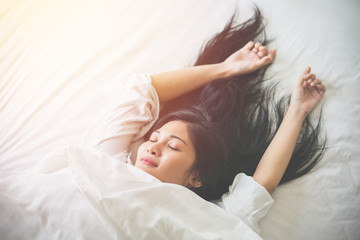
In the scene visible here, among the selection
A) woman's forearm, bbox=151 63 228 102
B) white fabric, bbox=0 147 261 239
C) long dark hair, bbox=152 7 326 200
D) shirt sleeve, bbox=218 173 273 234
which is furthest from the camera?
woman's forearm, bbox=151 63 228 102

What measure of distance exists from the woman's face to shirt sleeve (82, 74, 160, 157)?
139mm

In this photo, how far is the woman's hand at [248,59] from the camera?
1106mm

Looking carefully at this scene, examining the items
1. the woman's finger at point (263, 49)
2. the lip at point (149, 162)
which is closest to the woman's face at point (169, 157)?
the lip at point (149, 162)

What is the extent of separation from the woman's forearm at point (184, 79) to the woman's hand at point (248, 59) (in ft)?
0.13

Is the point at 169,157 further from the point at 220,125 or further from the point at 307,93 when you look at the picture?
the point at 307,93

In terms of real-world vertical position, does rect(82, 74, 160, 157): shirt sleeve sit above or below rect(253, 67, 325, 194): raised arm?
above

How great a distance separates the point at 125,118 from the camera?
3.26 feet

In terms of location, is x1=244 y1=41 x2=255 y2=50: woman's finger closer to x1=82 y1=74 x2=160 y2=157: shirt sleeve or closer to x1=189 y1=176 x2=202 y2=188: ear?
x1=82 y1=74 x2=160 y2=157: shirt sleeve

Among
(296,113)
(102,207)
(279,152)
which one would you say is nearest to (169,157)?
(102,207)

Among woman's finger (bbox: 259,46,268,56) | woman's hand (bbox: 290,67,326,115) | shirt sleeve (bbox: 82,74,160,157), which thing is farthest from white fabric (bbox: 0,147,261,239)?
woman's finger (bbox: 259,46,268,56)

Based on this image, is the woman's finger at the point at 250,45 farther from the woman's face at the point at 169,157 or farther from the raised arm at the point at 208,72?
the woman's face at the point at 169,157

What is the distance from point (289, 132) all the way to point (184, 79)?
18.2 inches

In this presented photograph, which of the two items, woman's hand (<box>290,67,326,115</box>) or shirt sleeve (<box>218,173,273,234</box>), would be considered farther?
woman's hand (<box>290,67,326,115</box>)

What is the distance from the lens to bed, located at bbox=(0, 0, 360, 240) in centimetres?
88
